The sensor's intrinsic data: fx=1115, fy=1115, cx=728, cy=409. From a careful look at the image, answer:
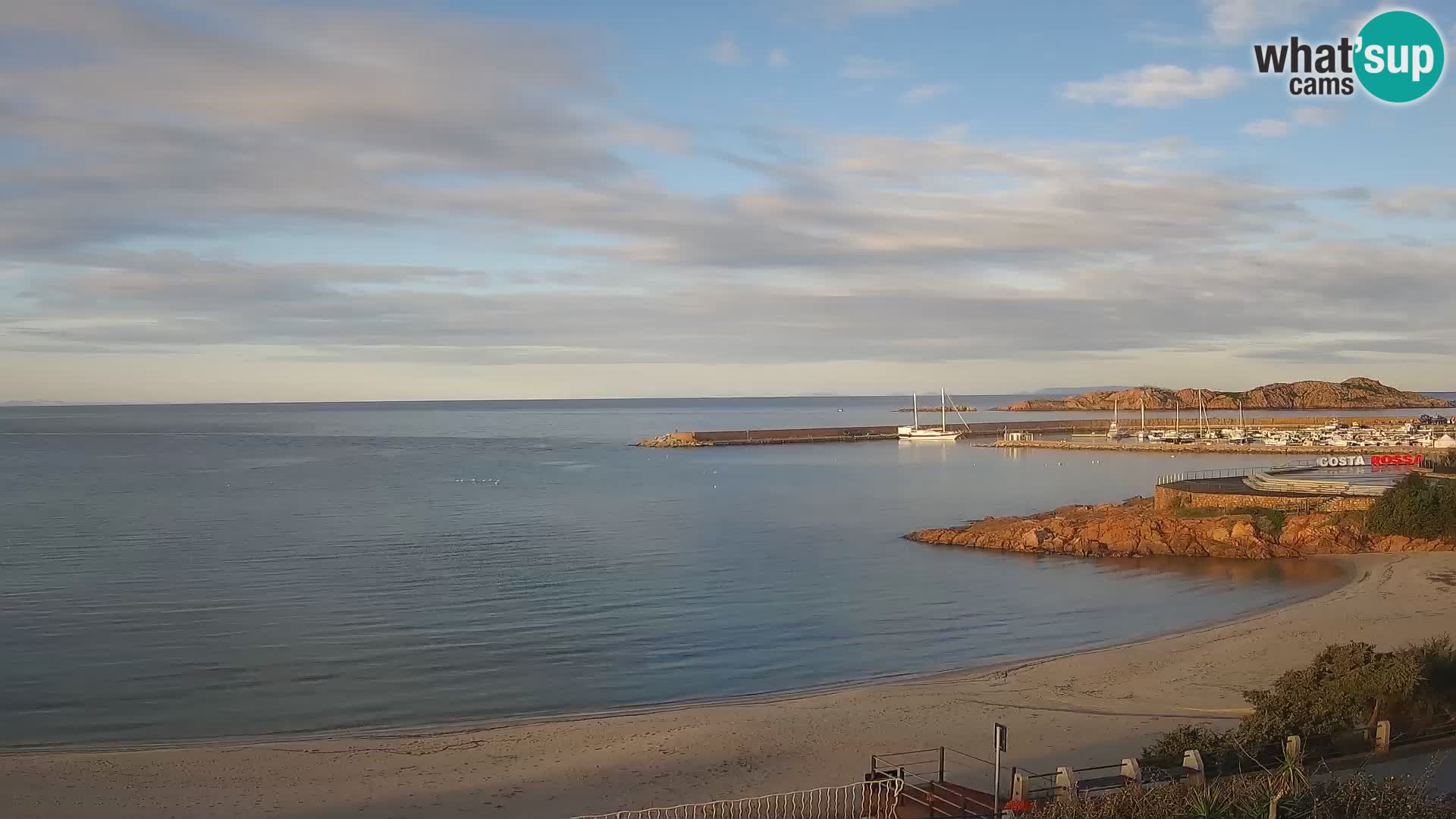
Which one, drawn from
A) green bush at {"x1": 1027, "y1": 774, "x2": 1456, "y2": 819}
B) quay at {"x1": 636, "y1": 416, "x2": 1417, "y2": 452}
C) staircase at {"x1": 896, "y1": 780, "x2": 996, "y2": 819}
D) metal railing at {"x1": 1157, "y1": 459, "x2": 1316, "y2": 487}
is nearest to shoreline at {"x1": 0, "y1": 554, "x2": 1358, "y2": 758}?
staircase at {"x1": 896, "y1": 780, "x2": 996, "y2": 819}

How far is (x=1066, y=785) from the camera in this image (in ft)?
40.4

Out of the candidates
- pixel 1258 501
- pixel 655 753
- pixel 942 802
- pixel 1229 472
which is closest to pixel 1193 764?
pixel 942 802

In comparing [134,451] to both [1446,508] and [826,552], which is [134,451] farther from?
[1446,508]

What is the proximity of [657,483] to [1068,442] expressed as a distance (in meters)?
52.8

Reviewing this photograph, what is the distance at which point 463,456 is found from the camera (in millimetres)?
105750

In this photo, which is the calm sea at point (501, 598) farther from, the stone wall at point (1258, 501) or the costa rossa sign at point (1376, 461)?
the costa rossa sign at point (1376, 461)

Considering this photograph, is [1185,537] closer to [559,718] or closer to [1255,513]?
[1255,513]

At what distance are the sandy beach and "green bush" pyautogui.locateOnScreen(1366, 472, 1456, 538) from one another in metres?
16.6

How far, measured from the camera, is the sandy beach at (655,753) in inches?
609

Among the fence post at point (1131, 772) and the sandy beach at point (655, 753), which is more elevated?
the fence post at point (1131, 772)

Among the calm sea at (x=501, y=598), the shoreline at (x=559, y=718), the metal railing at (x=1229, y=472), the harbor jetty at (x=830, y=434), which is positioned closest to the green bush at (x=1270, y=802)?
the shoreline at (x=559, y=718)

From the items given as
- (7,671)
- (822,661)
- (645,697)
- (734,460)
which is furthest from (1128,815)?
(734,460)

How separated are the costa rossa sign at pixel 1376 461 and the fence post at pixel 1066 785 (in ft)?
168

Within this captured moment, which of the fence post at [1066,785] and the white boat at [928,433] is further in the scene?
the white boat at [928,433]
